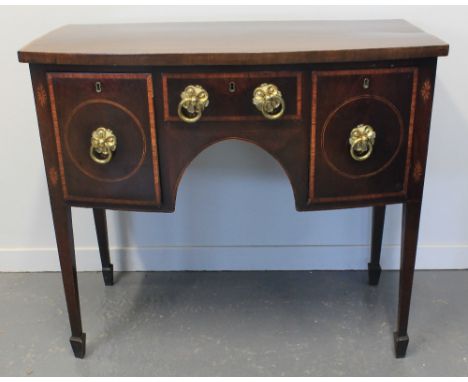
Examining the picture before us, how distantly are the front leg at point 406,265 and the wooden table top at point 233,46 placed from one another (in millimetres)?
376

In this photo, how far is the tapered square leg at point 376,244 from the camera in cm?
172

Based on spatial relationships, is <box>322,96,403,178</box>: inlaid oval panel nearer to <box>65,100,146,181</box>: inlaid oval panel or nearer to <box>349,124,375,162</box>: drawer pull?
<box>349,124,375,162</box>: drawer pull

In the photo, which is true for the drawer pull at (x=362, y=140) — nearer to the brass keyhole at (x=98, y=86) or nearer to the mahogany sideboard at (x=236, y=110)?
the mahogany sideboard at (x=236, y=110)

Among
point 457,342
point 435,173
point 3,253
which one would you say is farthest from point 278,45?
point 3,253

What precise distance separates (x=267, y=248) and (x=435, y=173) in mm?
574

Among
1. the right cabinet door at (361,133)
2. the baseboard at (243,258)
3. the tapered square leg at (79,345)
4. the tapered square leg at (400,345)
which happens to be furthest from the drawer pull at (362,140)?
the tapered square leg at (79,345)

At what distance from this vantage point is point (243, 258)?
73.4 inches

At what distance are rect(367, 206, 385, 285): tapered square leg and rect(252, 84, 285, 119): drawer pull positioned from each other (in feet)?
2.19

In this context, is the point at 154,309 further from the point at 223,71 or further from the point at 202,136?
the point at 223,71

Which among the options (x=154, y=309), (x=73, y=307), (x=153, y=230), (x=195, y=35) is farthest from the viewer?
(x=153, y=230)

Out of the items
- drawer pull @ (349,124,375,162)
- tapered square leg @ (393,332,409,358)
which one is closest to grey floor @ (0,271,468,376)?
tapered square leg @ (393,332,409,358)

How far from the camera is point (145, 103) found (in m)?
1.21

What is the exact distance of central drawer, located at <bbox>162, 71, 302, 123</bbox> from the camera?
3.86 feet

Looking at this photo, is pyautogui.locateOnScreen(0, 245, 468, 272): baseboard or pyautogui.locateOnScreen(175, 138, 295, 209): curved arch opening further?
pyautogui.locateOnScreen(0, 245, 468, 272): baseboard
